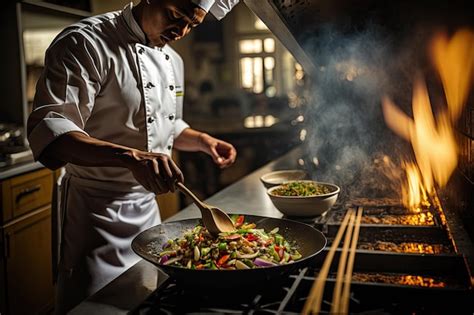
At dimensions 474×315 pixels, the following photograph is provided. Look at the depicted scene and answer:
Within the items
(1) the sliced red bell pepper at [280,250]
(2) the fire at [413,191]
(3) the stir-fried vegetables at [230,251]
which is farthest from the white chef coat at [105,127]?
(2) the fire at [413,191]

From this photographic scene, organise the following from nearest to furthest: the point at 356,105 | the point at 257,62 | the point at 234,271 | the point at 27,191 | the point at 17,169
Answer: the point at 234,271 → the point at 356,105 → the point at 17,169 → the point at 27,191 → the point at 257,62

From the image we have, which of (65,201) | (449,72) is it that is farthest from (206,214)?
(449,72)

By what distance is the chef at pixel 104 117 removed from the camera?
1.53 m

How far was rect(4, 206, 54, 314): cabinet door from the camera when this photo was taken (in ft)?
9.39

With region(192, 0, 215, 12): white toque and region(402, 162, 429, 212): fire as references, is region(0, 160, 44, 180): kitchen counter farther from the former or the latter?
region(402, 162, 429, 212): fire

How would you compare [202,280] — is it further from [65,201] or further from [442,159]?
[442,159]

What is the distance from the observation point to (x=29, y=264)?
3.03 m

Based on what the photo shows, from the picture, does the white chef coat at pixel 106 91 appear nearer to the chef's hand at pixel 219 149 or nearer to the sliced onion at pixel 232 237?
the chef's hand at pixel 219 149

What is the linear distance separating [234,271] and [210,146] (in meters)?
1.24

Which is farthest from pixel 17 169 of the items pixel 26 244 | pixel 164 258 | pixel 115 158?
pixel 164 258

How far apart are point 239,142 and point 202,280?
22.0 ft

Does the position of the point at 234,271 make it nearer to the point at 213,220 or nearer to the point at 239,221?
the point at 213,220

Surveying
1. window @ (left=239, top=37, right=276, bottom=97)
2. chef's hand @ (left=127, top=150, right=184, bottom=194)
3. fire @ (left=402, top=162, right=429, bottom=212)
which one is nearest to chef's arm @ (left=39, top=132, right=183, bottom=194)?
chef's hand @ (left=127, top=150, right=184, bottom=194)

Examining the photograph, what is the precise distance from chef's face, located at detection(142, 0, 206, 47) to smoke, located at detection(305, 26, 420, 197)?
0.75 meters
